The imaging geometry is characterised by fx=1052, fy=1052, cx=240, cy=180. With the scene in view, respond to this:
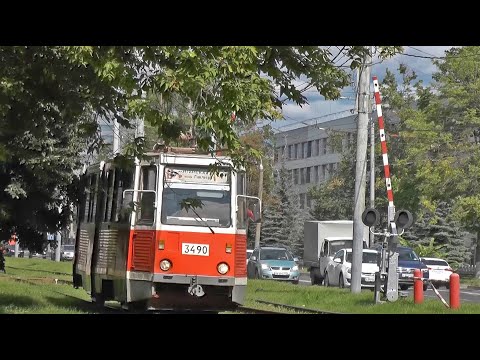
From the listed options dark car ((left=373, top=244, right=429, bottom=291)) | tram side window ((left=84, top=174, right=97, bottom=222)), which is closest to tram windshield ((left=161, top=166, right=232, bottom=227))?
tram side window ((left=84, top=174, right=97, bottom=222))

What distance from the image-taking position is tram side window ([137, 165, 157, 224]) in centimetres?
1934

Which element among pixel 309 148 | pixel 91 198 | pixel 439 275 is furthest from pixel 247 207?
pixel 309 148

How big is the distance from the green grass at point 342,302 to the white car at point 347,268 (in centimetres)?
345

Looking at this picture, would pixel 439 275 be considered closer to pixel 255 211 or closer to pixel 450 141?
pixel 450 141

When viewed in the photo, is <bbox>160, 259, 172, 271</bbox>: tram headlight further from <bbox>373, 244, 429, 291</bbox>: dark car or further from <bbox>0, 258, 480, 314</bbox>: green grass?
<bbox>373, 244, 429, 291</bbox>: dark car

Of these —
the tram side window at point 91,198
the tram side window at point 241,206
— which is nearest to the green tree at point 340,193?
the tram side window at point 91,198

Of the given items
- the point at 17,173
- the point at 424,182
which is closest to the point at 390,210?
the point at 17,173

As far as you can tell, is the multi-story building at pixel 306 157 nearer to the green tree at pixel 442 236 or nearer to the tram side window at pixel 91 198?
the green tree at pixel 442 236

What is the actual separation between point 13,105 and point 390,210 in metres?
14.4

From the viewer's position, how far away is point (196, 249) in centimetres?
1942

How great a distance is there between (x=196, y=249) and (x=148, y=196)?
1.33 m

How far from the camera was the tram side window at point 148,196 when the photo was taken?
19344 millimetres

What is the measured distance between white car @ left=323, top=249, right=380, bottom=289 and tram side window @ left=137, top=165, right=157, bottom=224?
664 inches
